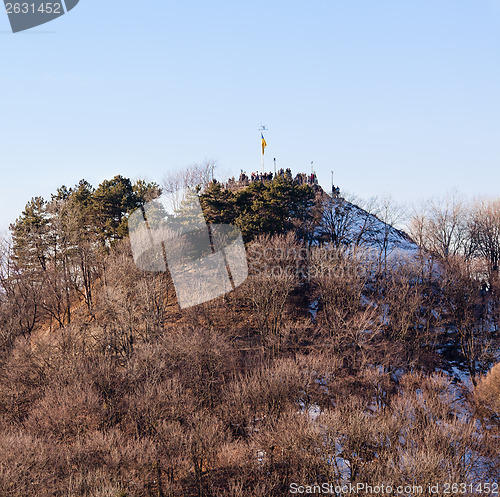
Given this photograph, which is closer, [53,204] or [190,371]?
[190,371]

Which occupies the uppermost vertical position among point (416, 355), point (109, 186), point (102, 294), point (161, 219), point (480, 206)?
point (109, 186)

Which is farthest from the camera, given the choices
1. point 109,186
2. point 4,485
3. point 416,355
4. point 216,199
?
point 109,186

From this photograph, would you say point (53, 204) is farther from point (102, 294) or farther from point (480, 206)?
point (480, 206)

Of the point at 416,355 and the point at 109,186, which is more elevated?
the point at 109,186

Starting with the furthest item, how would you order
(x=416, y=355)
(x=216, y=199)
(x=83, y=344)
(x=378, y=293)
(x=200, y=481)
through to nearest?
(x=216, y=199), (x=378, y=293), (x=416, y=355), (x=83, y=344), (x=200, y=481)

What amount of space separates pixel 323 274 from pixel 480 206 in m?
32.2

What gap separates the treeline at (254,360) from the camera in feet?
64.9

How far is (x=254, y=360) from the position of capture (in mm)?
33375

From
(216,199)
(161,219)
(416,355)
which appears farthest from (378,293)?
(161,219)

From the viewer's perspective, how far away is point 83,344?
31984 mm

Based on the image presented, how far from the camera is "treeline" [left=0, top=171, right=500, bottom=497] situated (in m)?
19.8

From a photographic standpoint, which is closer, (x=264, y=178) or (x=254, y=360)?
(x=254, y=360)

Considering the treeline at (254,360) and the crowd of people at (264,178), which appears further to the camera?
the crowd of people at (264,178)

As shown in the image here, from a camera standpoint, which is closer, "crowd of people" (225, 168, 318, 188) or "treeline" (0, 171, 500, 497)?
"treeline" (0, 171, 500, 497)
